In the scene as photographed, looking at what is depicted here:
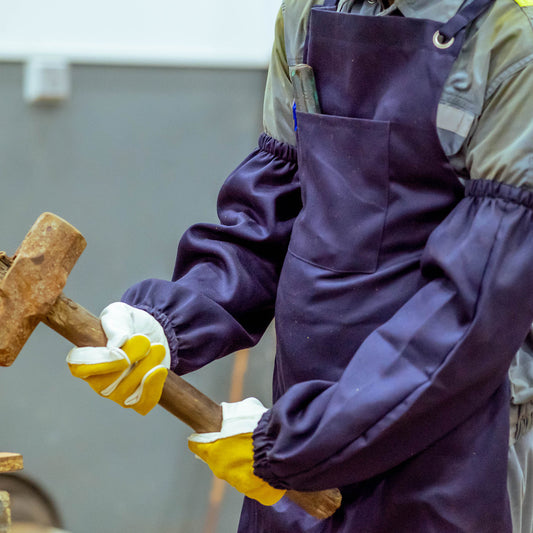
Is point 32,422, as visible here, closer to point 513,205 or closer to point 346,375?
point 346,375

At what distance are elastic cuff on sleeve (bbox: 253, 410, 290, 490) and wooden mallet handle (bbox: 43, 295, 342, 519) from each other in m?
0.07

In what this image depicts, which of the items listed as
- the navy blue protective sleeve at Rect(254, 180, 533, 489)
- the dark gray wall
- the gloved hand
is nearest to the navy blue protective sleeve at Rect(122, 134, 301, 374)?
the gloved hand

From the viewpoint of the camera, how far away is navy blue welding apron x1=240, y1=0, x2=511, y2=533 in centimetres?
102

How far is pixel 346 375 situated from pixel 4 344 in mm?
425

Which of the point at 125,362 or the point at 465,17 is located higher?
Result: the point at 465,17

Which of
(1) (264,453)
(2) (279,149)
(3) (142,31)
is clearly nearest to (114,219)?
(3) (142,31)

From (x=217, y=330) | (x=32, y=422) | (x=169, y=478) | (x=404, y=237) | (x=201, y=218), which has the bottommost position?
(x=169, y=478)

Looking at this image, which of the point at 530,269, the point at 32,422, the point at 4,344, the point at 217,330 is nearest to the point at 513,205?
the point at 530,269

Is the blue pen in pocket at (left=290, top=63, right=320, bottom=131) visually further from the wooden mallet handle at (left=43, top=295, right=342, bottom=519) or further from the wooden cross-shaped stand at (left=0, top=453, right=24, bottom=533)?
the wooden cross-shaped stand at (left=0, top=453, right=24, bottom=533)

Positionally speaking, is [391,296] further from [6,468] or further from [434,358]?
[6,468]

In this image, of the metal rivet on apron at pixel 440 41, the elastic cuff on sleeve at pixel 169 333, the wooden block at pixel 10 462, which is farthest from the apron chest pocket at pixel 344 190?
the wooden block at pixel 10 462

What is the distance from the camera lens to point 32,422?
7.00ft

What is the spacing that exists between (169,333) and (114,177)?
1.07 metres

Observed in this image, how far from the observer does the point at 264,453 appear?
107cm
